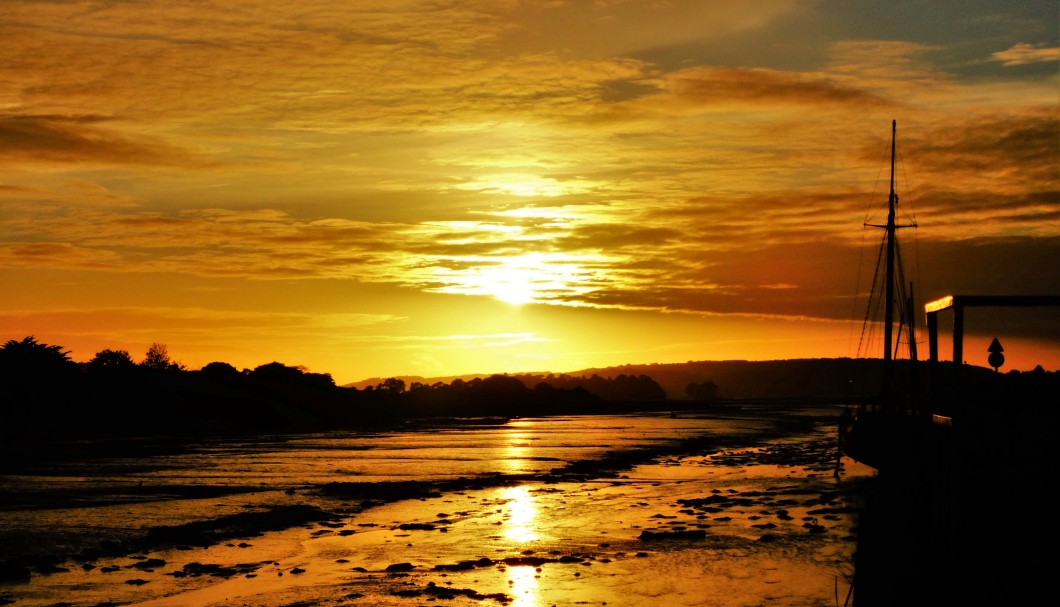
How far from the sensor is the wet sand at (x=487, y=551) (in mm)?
17828

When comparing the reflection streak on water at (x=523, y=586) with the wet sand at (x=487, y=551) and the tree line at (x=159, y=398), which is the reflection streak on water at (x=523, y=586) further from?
the tree line at (x=159, y=398)

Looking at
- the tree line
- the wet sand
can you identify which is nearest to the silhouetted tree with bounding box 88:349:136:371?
the tree line

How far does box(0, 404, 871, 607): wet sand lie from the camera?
1783 centimetres

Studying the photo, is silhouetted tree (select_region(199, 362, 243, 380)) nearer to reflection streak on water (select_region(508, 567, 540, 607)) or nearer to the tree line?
the tree line

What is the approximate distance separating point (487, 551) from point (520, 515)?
662 centimetres

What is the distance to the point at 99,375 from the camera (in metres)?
90.2

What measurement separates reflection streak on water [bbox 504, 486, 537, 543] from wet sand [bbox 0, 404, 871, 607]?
0.34 feet

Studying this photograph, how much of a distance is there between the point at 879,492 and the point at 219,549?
20096 millimetres

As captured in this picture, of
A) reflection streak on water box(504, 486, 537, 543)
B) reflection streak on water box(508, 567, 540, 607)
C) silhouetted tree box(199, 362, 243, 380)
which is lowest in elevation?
reflection streak on water box(504, 486, 537, 543)

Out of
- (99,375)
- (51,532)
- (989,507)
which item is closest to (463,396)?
(99,375)

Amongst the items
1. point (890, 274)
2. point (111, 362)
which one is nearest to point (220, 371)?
point (111, 362)

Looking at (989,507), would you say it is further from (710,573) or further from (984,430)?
(710,573)

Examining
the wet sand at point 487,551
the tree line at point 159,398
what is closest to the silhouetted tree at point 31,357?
the tree line at point 159,398

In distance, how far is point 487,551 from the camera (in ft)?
73.9
